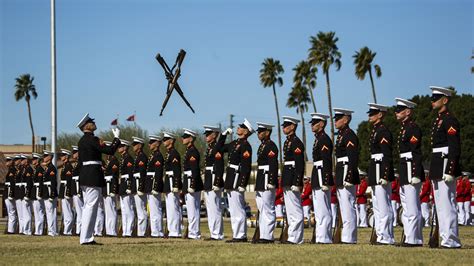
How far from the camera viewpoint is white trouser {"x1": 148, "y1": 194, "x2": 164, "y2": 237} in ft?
80.2

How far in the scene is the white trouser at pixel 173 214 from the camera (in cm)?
2391

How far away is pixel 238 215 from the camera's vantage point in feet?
68.9

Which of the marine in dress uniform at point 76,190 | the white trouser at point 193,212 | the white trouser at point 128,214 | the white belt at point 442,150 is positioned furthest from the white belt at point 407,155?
the marine in dress uniform at point 76,190

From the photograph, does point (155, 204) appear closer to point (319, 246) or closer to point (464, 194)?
point (319, 246)

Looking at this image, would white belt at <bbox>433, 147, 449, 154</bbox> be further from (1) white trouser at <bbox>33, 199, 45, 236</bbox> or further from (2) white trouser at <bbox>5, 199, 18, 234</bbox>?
(2) white trouser at <bbox>5, 199, 18, 234</bbox>

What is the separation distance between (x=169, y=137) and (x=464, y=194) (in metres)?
14.3

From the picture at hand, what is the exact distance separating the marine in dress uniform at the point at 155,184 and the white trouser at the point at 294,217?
499cm

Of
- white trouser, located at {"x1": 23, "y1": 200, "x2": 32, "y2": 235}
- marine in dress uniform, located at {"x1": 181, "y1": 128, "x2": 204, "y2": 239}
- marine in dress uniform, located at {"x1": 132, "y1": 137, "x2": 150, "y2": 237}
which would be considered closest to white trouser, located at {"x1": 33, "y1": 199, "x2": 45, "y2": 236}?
white trouser, located at {"x1": 23, "y1": 200, "x2": 32, "y2": 235}

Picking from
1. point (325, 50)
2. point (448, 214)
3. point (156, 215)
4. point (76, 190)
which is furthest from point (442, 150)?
point (325, 50)

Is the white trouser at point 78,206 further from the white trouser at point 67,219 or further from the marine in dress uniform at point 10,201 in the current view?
the marine in dress uniform at point 10,201

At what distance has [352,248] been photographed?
1695 cm

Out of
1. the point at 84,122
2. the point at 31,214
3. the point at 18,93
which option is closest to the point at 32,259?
the point at 84,122

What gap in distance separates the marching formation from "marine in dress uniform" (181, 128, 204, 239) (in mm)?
22

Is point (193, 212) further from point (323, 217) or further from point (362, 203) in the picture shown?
point (362, 203)
